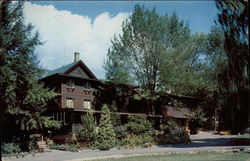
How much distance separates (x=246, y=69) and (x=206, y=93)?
1975 inches

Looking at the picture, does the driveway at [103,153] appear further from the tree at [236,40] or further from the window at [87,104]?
the window at [87,104]

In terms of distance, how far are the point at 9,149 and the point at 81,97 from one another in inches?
829

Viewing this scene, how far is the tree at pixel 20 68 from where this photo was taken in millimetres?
22500

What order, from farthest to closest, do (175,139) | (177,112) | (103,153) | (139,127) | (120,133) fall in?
1. (177,112)
2. (139,127)
3. (120,133)
4. (175,139)
5. (103,153)

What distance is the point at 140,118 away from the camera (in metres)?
→ 36.7

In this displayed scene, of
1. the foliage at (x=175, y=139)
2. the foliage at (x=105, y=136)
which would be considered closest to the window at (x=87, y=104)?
the foliage at (x=105, y=136)

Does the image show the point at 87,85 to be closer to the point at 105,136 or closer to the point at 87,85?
the point at 87,85

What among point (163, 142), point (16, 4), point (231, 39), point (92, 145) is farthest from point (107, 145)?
point (231, 39)

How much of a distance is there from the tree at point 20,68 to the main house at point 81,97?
12.6 m

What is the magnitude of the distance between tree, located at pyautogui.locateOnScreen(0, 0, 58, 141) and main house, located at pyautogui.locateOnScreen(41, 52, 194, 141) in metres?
12.6

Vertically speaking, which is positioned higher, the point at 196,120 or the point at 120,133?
the point at 196,120

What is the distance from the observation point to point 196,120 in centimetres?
5138

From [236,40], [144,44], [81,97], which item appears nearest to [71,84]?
[81,97]

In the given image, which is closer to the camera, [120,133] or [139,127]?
[120,133]
